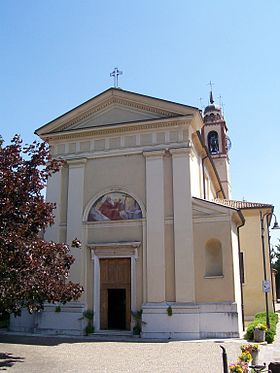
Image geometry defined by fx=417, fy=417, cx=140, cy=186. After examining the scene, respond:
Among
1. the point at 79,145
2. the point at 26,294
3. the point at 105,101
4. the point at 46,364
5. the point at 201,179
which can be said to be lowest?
the point at 46,364

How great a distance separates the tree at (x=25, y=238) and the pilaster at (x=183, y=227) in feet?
18.9

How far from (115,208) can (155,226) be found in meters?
2.03

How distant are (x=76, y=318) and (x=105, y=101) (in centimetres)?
976

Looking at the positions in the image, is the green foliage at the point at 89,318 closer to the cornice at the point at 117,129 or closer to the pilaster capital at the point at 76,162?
the pilaster capital at the point at 76,162

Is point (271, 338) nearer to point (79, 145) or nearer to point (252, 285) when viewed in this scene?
point (252, 285)

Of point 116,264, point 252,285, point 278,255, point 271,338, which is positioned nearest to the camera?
point 271,338

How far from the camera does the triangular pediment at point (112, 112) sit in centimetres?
1855

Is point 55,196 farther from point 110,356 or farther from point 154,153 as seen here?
point 110,356

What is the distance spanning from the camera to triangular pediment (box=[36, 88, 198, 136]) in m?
18.5

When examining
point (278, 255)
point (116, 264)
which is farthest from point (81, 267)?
point (278, 255)

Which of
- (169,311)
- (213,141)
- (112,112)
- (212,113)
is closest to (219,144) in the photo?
(213,141)

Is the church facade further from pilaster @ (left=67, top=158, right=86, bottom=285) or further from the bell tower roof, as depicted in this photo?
the bell tower roof

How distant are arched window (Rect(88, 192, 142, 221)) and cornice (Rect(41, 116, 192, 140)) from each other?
114 inches

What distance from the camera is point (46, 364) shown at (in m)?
11.1
